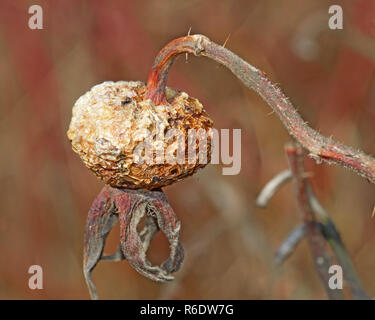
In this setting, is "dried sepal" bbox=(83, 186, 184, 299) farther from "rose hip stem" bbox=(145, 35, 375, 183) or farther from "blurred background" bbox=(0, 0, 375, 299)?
"blurred background" bbox=(0, 0, 375, 299)

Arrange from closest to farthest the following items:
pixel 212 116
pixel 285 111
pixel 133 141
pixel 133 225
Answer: pixel 285 111 → pixel 133 141 → pixel 133 225 → pixel 212 116

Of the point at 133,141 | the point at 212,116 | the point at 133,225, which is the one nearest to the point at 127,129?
the point at 133,141

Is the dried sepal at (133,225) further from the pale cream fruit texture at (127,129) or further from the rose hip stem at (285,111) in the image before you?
the rose hip stem at (285,111)

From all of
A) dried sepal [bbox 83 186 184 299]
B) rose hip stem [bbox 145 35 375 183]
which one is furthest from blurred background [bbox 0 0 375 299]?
rose hip stem [bbox 145 35 375 183]

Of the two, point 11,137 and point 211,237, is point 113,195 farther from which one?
point 11,137

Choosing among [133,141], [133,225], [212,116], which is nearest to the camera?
[133,141]

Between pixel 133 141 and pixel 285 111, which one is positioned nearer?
pixel 285 111

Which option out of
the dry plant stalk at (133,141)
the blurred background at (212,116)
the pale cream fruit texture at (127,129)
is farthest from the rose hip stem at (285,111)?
the blurred background at (212,116)

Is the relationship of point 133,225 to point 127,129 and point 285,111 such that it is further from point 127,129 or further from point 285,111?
point 285,111
